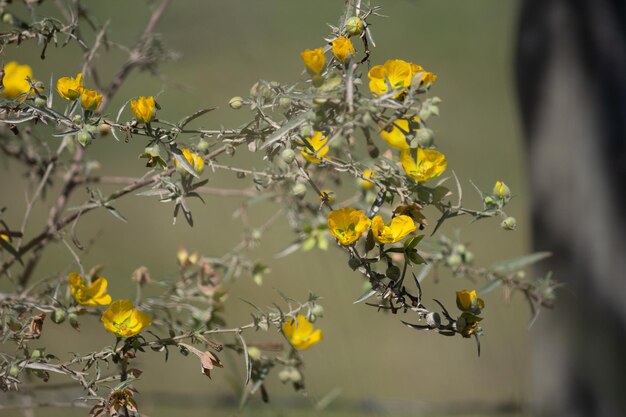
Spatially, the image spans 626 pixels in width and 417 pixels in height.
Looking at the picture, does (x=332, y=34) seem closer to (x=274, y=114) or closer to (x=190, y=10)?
(x=274, y=114)

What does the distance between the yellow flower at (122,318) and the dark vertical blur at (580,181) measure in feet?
2.86

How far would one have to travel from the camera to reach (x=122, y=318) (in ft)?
2.30

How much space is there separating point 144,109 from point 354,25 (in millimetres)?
193

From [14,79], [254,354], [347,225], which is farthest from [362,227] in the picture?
[14,79]

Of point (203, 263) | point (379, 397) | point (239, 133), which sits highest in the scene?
point (239, 133)

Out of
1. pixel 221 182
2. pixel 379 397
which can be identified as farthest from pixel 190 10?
pixel 379 397

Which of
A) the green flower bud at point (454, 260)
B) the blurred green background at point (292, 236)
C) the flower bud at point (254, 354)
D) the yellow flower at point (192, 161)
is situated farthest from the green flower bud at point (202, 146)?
the blurred green background at point (292, 236)

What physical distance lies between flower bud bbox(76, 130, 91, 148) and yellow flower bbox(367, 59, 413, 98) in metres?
0.25

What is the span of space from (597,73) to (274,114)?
823 mm

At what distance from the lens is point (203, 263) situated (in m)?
0.87

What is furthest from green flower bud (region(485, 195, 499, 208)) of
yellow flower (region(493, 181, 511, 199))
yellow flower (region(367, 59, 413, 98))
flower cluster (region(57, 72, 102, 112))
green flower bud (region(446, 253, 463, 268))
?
flower cluster (region(57, 72, 102, 112))

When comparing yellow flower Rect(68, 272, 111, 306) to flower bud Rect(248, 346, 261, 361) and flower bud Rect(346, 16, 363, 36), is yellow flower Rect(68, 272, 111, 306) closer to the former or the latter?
flower bud Rect(248, 346, 261, 361)

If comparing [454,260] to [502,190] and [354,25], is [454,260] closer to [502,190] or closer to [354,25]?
[502,190]

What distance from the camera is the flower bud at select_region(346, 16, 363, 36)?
0.63m
